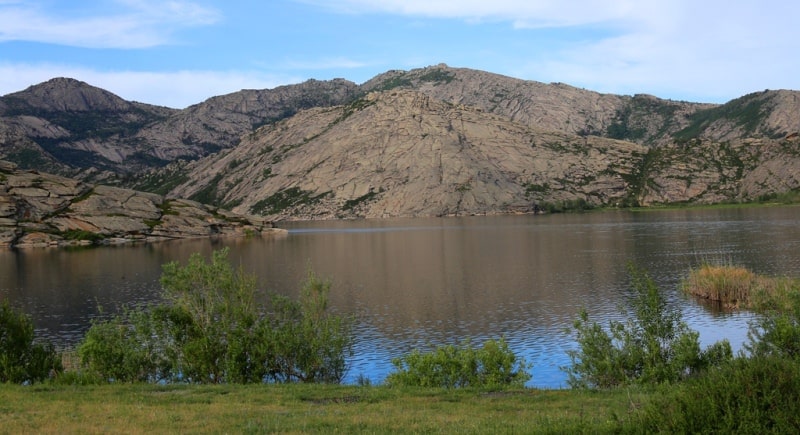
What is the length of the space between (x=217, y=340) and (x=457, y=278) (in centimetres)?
5693

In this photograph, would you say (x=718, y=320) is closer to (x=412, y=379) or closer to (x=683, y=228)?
(x=412, y=379)

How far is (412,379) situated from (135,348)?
624 inches

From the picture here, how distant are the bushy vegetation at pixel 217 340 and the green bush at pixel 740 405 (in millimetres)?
24317

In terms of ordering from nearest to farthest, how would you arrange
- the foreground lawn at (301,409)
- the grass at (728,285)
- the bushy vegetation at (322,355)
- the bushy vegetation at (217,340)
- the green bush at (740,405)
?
1. the green bush at (740,405)
2. the foreground lawn at (301,409)
3. the bushy vegetation at (322,355)
4. the bushy vegetation at (217,340)
5. the grass at (728,285)

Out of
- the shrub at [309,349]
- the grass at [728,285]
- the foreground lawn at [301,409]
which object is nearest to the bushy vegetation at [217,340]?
the shrub at [309,349]

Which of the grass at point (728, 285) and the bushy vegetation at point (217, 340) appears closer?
the bushy vegetation at point (217, 340)

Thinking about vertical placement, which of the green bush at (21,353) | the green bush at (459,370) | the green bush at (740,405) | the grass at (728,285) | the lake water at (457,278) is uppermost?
the green bush at (740,405)

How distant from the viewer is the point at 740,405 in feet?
43.1

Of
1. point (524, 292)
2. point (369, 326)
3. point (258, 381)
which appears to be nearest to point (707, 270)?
point (524, 292)

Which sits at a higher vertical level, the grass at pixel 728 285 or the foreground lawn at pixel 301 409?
the foreground lawn at pixel 301 409

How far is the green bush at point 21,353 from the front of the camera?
32.2m

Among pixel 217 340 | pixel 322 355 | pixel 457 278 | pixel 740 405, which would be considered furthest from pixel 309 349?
pixel 457 278

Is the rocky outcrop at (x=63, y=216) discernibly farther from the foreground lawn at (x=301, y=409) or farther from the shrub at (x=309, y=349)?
the foreground lawn at (x=301, y=409)

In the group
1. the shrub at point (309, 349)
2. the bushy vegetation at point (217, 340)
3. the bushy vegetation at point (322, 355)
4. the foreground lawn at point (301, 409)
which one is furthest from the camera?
the shrub at point (309, 349)
